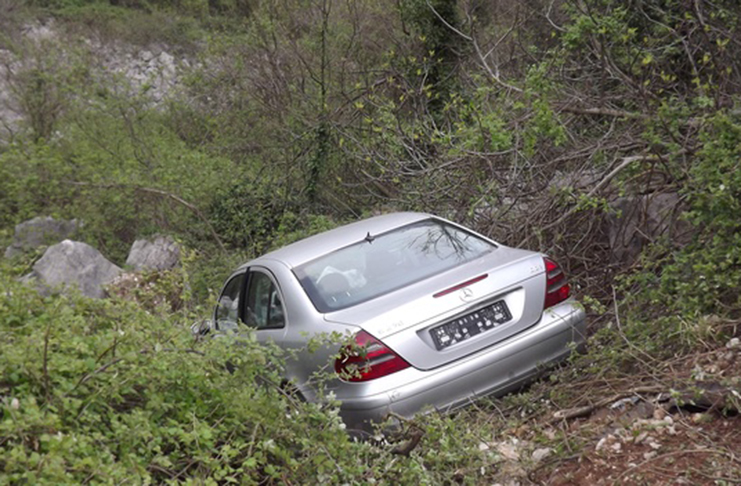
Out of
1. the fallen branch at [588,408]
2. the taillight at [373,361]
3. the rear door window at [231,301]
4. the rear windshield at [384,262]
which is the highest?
the rear windshield at [384,262]

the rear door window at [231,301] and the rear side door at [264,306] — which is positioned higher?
the rear side door at [264,306]

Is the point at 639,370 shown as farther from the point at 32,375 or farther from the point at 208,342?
the point at 32,375

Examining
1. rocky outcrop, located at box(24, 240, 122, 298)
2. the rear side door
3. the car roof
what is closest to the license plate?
the rear side door

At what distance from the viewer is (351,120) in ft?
48.9

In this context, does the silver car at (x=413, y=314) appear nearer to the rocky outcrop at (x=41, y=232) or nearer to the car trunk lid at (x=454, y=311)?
the car trunk lid at (x=454, y=311)

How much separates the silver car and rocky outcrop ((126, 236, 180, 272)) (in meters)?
9.18

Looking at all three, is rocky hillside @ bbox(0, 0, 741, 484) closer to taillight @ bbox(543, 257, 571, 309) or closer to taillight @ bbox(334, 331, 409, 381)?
taillight @ bbox(543, 257, 571, 309)

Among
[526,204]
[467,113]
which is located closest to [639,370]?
[526,204]

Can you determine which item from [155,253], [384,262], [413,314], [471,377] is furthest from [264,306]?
[155,253]

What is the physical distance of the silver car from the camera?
16.8 feet

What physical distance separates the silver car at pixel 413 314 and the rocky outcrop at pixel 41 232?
10.8 m

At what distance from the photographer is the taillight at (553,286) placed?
18.8 ft

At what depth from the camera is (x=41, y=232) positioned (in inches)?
635

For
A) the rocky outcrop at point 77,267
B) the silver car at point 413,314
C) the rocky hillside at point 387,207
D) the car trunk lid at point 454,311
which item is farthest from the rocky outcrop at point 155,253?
the car trunk lid at point 454,311
